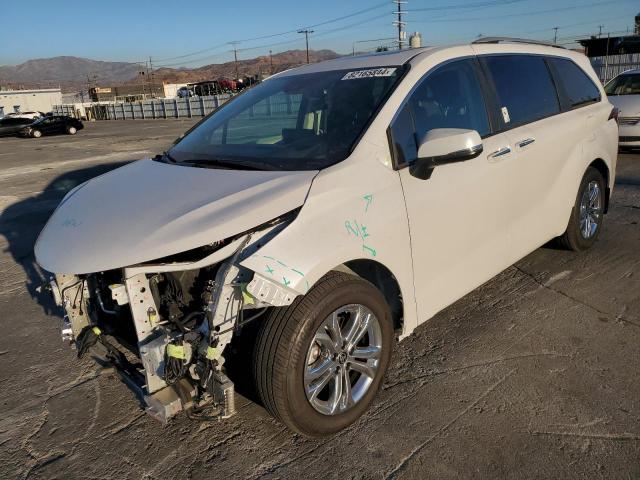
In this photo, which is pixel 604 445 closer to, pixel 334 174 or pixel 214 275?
pixel 334 174

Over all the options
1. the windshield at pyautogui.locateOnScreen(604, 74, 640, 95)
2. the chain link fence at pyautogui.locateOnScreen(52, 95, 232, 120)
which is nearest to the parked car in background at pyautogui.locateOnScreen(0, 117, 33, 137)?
the chain link fence at pyautogui.locateOnScreen(52, 95, 232, 120)

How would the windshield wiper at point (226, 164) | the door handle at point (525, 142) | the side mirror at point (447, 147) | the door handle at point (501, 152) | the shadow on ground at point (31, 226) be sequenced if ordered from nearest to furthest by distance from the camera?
1. the side mirror at point (447, 147)
2. the windshield wiper at point (226, 164)
3. the door handle at point (501, 152)
4. the door handle at point (525, 142)
5. the shadow on ground at point (31, 226)

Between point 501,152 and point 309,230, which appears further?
point 501,152

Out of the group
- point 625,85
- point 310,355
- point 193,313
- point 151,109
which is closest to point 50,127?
point 151,109

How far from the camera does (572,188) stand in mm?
4492

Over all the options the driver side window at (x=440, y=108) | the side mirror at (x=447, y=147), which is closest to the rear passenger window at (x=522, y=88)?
the driver side window at (x=440, y=108)

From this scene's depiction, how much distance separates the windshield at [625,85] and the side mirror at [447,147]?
10042 mm

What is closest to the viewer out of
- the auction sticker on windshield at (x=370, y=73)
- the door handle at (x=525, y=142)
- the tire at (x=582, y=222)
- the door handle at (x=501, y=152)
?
the auction sticker on windshield at (x=370, y=73)

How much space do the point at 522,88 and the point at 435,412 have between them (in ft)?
8.25

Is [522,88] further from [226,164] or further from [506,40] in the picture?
[226,164]

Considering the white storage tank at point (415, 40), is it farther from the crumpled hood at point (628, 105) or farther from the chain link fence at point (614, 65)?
the chain link fence at point (614, 65)

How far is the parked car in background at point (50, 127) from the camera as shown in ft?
105

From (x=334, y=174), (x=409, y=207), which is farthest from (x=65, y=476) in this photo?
(x=409, y=207)

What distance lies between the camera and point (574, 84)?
4719mm
